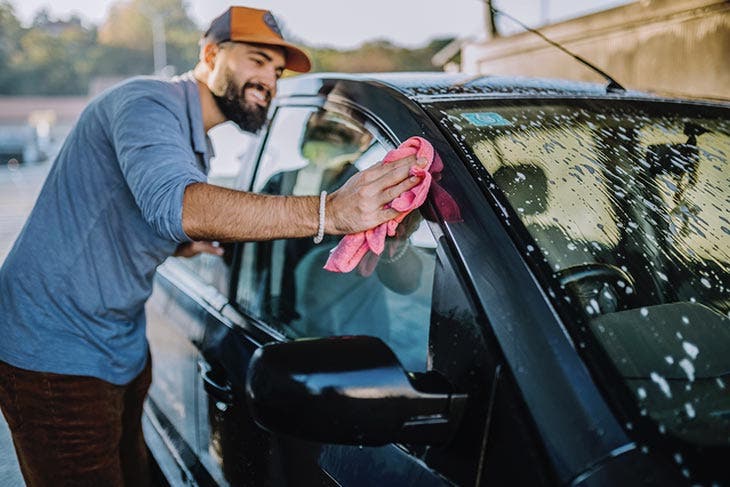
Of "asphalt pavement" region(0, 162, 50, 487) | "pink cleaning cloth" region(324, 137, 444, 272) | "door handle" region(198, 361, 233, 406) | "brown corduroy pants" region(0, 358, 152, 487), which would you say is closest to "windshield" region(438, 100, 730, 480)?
"pink cleaning cloth" region(324, 137, 444, 272)

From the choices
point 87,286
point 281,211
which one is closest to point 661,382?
point 281,211

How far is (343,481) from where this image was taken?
127 cm

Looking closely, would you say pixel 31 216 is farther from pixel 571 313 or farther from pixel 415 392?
pixel 571 313

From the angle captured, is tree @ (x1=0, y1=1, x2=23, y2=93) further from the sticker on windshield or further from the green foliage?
the sticker on windshield

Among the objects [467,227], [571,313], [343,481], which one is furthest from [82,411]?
[571,313]

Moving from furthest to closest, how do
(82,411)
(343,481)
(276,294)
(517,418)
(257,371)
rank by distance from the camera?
(276,294)
(82,411)
(343,481)
(257,371)
(517,418)

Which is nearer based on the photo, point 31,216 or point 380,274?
point 31,216

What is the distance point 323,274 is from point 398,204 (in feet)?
3.45

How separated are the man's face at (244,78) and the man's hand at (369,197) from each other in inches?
32.1

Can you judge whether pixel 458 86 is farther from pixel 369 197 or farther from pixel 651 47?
pixel 651 47

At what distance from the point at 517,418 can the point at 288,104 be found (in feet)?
4.88

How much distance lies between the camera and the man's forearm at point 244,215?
1411mm

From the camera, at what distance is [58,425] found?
72.6 inches

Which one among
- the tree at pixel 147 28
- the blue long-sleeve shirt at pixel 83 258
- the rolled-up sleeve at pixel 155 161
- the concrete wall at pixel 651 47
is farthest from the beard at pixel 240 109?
the tree at pixel 147 28
